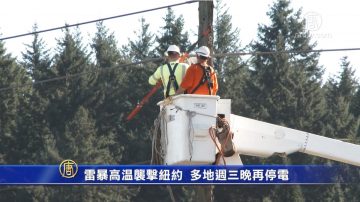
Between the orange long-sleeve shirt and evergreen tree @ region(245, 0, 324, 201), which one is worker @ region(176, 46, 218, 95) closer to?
the orange long-sleeve shirt

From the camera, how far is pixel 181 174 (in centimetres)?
1480

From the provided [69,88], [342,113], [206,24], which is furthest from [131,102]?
[206,24]

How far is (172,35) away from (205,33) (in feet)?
180

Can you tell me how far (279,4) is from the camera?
7356 centimetres

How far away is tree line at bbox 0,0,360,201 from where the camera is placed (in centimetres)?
6425

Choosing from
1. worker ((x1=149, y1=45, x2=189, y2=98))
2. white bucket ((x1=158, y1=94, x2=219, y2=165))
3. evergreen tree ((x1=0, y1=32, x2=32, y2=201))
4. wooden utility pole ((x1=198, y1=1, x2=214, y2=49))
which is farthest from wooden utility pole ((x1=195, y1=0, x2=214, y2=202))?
evergreen tree ((x1=0, y1=32, x2=32, y2=201))

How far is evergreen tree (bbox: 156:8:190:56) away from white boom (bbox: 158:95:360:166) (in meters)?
55.0

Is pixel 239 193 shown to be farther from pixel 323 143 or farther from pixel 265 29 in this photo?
pixel 323 143

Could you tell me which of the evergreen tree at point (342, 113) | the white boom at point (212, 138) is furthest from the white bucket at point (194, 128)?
the evergreen tree at point (342, 113)

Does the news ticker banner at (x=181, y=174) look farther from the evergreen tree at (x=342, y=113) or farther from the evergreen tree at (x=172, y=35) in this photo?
the evergreen tree at (x=172, y=35)

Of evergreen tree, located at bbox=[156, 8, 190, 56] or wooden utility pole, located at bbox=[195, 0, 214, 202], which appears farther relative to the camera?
Result: evergreen tree, located at bbox=[156, 8, 190, 56]

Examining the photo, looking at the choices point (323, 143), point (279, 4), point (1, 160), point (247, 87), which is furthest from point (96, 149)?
point (323, 143)

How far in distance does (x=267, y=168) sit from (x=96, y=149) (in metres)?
50.0

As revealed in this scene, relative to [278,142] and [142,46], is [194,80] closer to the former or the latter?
[278,142]
